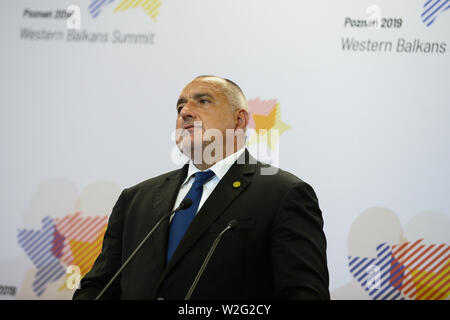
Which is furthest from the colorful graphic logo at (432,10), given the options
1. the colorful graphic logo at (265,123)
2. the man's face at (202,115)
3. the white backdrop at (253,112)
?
the man's face at (202,115)

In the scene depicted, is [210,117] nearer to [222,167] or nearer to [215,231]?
[222,167]

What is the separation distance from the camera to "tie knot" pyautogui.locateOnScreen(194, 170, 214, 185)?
200cm

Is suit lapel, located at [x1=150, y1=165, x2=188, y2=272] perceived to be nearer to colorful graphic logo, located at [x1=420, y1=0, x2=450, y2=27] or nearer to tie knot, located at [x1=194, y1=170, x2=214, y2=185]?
tie knot, located at [x1=194, y1=170, x2=214, y2=185]

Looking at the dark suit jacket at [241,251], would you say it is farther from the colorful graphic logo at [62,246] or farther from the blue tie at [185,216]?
the colorful graphic logo at [62,246]

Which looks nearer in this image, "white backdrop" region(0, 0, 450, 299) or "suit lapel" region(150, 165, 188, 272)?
"suit lapel" region(150, 165, 188, 272)

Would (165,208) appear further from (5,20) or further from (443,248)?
(5,20)

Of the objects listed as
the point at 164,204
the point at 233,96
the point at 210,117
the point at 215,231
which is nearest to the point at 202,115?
the point at 210,117

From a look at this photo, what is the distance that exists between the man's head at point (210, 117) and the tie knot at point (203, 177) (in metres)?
0.18

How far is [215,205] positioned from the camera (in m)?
1.80

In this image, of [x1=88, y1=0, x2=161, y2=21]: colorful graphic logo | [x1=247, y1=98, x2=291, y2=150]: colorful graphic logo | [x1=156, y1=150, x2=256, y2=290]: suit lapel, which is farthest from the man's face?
[x1=88, y1=0, x2=161, y2=21]: colorful graphic logo

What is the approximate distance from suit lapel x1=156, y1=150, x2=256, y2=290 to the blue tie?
0.32 ft

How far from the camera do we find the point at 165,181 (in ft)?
7.05
